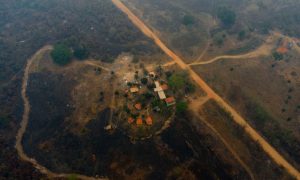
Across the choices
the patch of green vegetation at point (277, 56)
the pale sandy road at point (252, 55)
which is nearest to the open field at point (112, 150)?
the pale sandy road at point (252, 55)

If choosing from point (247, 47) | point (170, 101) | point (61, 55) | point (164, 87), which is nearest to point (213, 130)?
point (170, 101)

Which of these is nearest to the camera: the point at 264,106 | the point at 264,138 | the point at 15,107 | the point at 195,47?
the point at 264,138

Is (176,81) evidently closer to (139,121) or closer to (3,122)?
(139,121)

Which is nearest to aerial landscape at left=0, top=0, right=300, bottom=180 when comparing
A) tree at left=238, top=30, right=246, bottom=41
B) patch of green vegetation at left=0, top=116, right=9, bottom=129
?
patch of green vegetation at left=0, top=116, right=9, bottom=129

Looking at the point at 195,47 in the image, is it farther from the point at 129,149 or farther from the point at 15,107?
the point at 15,107

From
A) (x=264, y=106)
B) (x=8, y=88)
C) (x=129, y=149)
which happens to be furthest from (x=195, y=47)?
(x=8, y=88)
